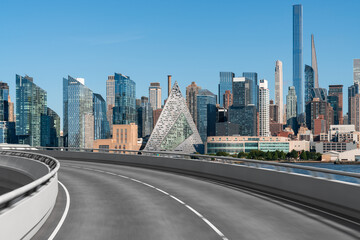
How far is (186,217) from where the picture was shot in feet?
45.9

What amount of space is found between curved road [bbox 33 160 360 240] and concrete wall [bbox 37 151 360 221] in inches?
31.1

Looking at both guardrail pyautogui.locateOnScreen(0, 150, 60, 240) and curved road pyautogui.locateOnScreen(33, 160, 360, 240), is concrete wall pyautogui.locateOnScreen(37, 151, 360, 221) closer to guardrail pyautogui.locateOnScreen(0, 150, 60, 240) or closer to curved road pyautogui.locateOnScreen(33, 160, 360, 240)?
curved road pyautogui.locateOnScreen(33, 160, 360, 240)

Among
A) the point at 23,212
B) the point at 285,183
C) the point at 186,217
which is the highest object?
the point at 23,212

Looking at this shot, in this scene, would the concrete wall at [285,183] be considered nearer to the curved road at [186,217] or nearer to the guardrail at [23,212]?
the curved road at [186,217]

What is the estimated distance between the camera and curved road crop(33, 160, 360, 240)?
1141 centimetres


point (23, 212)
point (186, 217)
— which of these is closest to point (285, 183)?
point (186, 217)

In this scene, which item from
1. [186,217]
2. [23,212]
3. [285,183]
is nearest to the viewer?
[23,212]

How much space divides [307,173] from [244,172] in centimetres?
705

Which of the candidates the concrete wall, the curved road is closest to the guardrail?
the curved road

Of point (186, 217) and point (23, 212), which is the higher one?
point (23, 212)

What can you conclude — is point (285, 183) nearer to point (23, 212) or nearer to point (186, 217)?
point (186, 217)

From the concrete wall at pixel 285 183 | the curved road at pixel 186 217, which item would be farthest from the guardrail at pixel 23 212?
the concrete wall at pixel 285 183

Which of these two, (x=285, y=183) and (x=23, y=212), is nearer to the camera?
(x=23, y=212)

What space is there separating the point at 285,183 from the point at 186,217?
22.1ft
